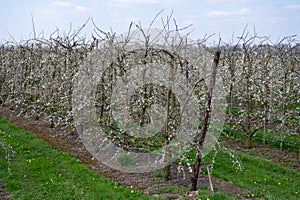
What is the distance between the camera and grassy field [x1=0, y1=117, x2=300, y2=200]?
4645mm

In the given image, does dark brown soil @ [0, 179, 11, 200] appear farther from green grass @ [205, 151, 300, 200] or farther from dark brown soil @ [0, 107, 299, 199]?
green grass @ [205, 151, 300, 200]

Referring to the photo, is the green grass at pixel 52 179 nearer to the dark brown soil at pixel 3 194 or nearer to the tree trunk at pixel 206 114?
the dark brown soil at pixel 3 194

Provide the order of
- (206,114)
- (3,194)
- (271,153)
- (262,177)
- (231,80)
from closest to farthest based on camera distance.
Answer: (206,114)
(3,194)
(262,177)
(271,153)
(231,80)

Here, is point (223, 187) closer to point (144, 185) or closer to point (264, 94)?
point (144, 185)

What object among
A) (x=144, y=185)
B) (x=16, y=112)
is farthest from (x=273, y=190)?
(x=16, y=112)

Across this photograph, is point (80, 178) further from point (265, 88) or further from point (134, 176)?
point (265, 88)

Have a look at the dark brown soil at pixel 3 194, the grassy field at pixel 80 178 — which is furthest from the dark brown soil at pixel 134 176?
the grassy field at pixel 80 178

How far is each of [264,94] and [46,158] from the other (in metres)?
5.43

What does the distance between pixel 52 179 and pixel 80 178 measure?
0.42 metres

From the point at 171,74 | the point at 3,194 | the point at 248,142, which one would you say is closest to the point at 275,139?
the point at 248,142

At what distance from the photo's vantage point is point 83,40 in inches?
324

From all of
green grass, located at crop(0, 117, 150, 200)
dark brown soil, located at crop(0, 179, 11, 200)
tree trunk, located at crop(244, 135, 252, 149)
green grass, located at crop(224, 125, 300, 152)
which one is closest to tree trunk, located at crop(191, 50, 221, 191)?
green grass, located at crop(0, 117, 150, 200)

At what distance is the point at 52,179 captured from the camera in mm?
5113

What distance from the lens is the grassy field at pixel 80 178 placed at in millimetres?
4645
